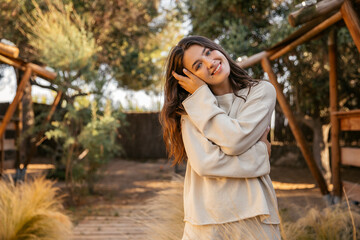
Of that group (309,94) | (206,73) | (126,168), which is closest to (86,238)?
(206,73)

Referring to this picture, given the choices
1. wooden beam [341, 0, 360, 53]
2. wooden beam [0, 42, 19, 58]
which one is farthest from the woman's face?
wooden beam [0, 42, 19, 58]

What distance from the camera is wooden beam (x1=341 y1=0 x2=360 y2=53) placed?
2.81 metres

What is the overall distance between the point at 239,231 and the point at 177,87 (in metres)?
0.69

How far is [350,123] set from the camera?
13.4 ft

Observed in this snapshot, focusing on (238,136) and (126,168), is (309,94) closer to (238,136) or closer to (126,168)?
(126,168)

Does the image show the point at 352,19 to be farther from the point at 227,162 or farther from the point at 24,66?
the point at 24,66

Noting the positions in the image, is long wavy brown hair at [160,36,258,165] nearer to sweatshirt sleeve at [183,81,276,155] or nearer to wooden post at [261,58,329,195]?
sweatshirt sleeve at [183,81,276,155]

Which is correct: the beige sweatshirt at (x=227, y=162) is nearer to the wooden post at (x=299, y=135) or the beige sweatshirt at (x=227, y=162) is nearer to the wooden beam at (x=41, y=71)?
the wooden post at (x=299, y=135)

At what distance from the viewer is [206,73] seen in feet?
5.07

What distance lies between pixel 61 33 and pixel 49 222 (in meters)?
3.89

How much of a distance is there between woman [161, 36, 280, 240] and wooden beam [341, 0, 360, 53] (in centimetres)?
164

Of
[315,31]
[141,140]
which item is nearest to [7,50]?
[315,31]

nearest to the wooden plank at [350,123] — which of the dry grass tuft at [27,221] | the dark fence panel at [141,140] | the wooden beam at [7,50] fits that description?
the dry grass tuft at [27,221]

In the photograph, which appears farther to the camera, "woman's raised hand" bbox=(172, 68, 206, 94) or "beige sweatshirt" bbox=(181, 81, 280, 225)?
"woman's raised hand" bbox=(172, 68, 206, 94)
